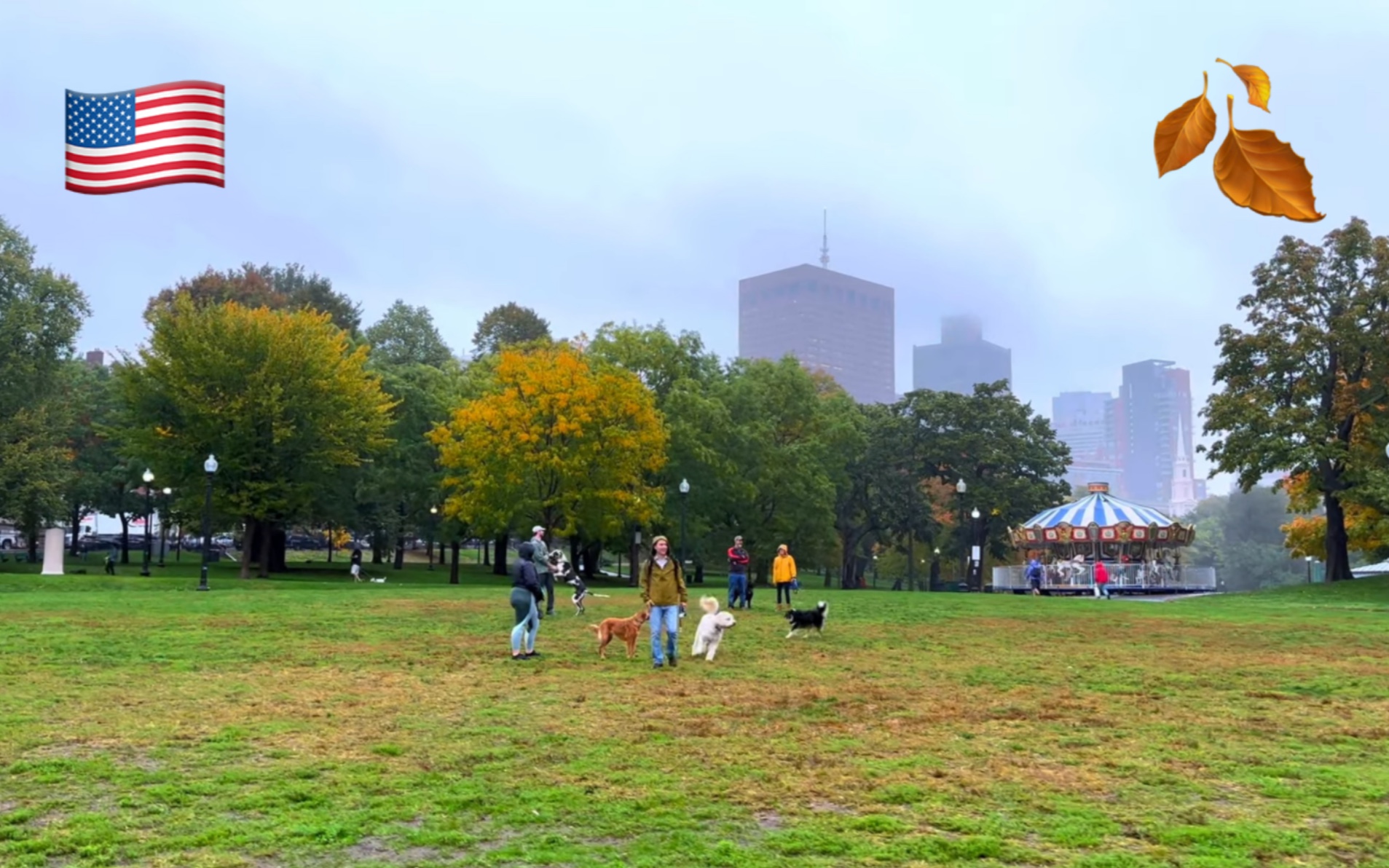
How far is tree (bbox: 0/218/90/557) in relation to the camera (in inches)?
1781

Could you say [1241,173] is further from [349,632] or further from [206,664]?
[349,632]

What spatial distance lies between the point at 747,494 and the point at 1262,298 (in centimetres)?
2525

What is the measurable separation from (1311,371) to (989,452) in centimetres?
2097

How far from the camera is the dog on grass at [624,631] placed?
49.7 feet

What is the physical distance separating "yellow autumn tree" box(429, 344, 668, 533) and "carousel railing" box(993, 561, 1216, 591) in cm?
2140

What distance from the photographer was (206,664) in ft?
46.3

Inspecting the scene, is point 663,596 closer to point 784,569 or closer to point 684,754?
point 684,754

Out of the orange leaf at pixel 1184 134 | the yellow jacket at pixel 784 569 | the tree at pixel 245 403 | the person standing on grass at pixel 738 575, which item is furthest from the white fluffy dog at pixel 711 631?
the tree at pixel 245 403

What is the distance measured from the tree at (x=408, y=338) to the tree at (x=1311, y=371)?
158 feet

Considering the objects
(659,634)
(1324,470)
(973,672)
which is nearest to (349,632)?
(659,634)

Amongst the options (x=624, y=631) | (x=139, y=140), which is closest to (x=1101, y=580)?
(x=624, y=631)

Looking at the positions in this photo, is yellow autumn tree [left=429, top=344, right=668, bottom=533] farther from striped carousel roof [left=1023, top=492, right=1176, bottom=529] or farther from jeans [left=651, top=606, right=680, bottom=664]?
jeans [left=651, top=606, right=680, bottom=664]

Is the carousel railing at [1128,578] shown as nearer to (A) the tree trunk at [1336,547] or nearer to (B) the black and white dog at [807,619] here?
(A) the tree trunk at [1336,547]

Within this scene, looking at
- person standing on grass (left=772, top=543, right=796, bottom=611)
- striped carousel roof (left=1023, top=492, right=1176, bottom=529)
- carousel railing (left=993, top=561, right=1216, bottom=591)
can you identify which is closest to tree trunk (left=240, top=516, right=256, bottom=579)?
person standing on grass (left=772, top=543, right=796, bottom=611)
